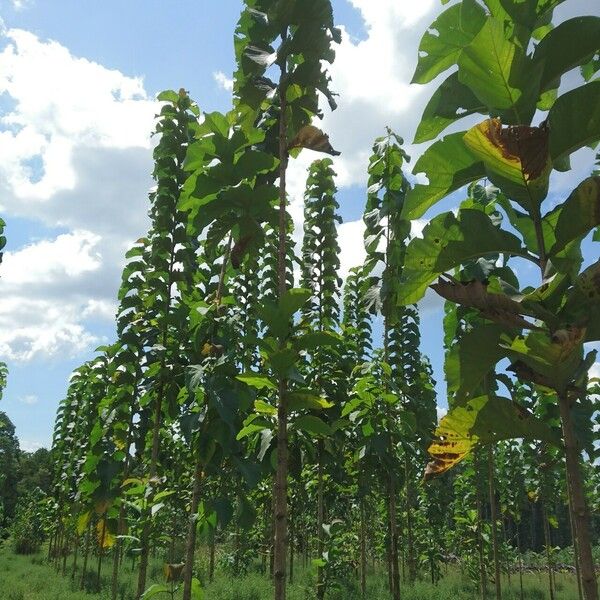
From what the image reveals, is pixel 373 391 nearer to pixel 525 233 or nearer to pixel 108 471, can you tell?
pixel 108 471

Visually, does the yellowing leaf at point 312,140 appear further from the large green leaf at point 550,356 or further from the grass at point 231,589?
the grass at point 231,589

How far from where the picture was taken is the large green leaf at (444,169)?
1.89 meters

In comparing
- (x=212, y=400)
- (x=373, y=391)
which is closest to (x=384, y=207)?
(x=373, y=391)

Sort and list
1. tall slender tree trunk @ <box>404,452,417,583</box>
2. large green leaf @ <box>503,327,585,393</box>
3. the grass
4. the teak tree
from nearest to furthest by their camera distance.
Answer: large green leaf @ <box>503,327,585,393</box> < the teak tree < the grass < tall slender tree trunk @ <box>404,452,417,583</box>

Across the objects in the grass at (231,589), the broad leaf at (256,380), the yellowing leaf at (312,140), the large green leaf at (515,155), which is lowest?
the grass at (231,589)

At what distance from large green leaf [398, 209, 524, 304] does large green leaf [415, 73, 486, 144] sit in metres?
0.49

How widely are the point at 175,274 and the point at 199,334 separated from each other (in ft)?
10.3

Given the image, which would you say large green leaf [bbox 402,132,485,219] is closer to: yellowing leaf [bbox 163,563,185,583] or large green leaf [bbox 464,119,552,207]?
large green leaf [bbox 464,119,552,207]

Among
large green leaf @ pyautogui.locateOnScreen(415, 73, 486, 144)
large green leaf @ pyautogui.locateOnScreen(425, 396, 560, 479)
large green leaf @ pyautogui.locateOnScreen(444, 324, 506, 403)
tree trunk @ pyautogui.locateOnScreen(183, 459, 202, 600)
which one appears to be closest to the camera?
large green leaf @ pyautogui.locateOnScreen(425, 396, 560, 479)

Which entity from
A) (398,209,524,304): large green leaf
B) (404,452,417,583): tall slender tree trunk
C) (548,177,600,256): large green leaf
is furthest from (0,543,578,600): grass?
(548,177,600,256): large green leaf

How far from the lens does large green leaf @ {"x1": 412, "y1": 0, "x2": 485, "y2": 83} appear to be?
2162mm

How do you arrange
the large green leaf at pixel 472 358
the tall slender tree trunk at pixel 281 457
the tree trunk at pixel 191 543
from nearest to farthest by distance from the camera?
the large green leaf at pixel 472 358
the tall slender tree trunk at pixel 281 457
the tree trunk at pixel 191 543

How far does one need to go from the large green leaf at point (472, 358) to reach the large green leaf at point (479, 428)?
10 centimetres

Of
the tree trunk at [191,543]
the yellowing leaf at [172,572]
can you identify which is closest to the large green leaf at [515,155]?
the tree trunk at [191,543]
